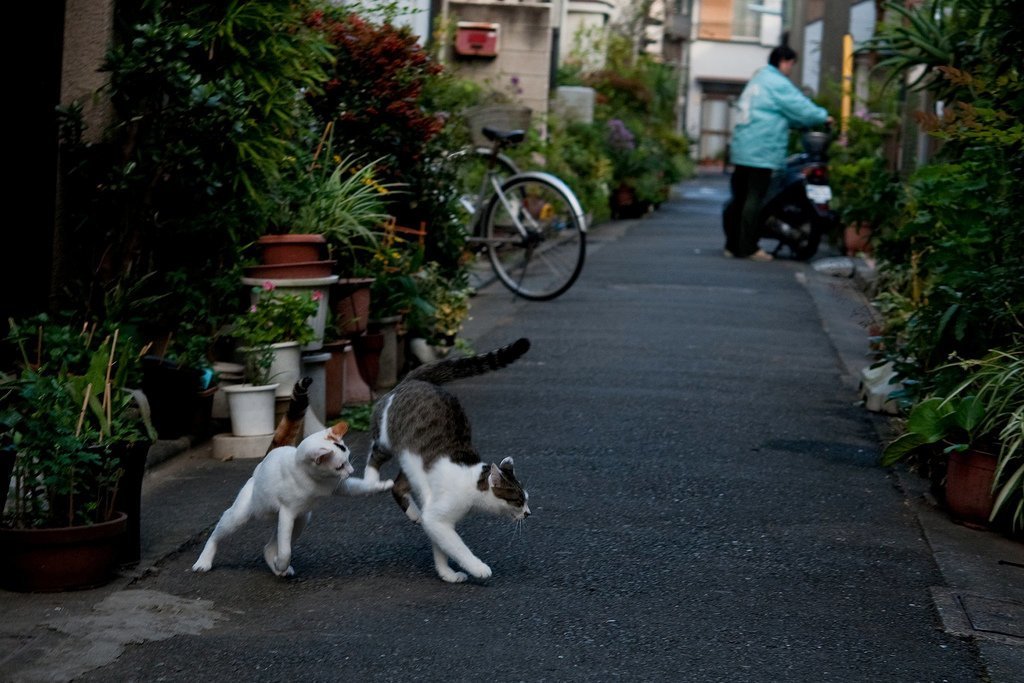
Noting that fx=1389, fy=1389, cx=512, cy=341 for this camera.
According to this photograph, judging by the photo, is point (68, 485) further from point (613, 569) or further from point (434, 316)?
point (434, 316)

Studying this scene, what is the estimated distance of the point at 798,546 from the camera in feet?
17.3

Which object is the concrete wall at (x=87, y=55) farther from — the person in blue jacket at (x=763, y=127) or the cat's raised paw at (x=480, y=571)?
the person in blue jacket at (x=763, y=127)

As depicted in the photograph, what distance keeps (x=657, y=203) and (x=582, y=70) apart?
277 cm

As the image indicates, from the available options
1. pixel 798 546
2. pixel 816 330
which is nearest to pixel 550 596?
pixel 798 546

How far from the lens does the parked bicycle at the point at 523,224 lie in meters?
11.0

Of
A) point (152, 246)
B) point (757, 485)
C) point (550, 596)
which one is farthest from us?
point (152, 246)

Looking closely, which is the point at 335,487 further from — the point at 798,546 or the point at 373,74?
the point at 373,74

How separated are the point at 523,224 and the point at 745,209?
4826mm

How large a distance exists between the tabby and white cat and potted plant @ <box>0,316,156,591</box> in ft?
2.78

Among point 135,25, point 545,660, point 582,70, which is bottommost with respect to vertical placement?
point 545,660

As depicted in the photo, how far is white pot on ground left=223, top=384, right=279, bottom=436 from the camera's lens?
637cm

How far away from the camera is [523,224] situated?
1119 cm

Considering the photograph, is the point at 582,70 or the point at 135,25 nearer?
the point at 135,25

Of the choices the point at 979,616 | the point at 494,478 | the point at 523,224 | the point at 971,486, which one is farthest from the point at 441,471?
the point at 523,224
